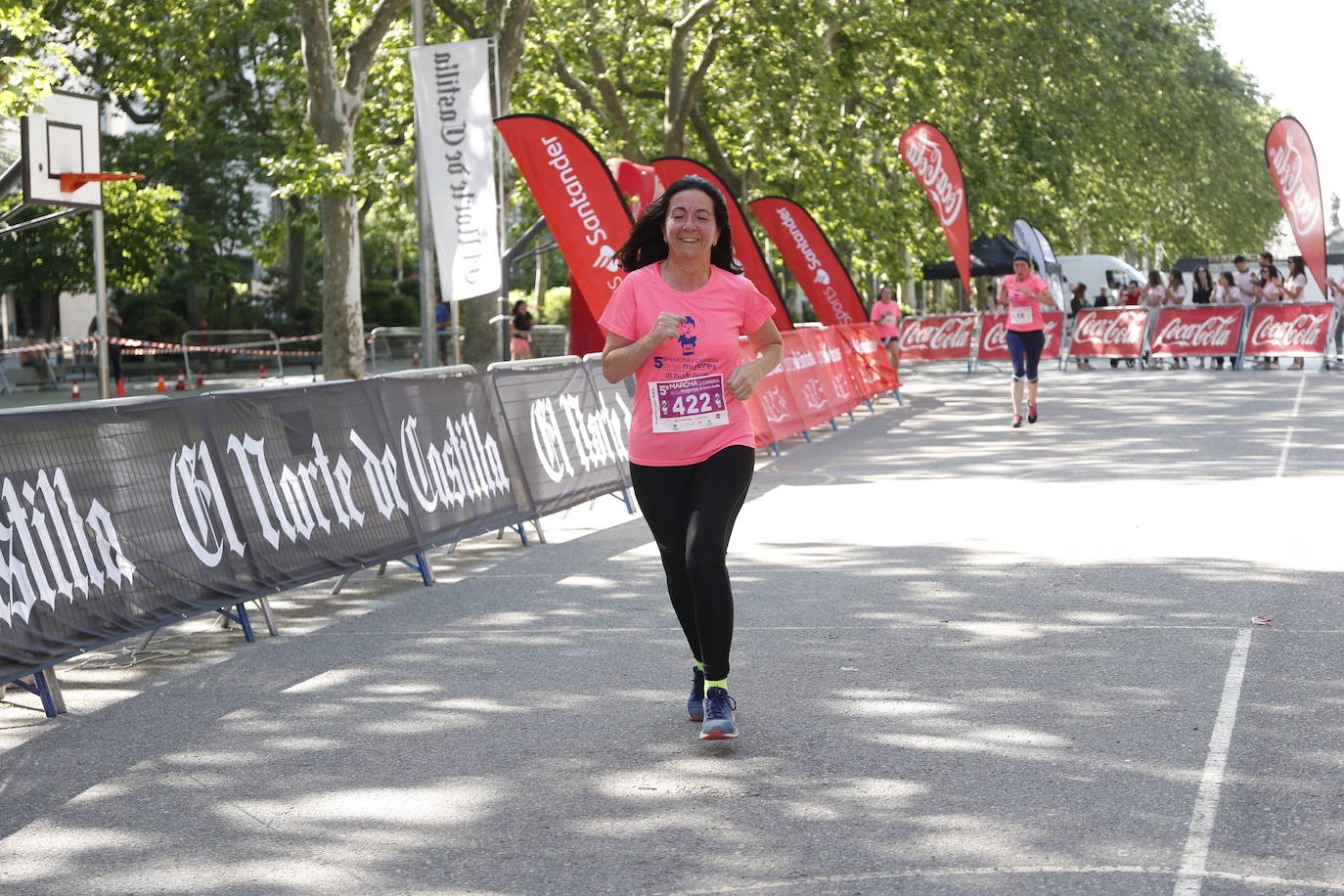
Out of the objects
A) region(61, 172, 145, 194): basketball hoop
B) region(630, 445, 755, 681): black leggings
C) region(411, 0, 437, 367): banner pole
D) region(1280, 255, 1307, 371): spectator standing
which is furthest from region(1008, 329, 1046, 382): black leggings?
region(630, 445, 755, 681): black leggings

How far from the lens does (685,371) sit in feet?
20.1

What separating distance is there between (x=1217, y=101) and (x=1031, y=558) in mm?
50643

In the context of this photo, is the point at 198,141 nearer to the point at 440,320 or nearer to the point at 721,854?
the point at 440,320

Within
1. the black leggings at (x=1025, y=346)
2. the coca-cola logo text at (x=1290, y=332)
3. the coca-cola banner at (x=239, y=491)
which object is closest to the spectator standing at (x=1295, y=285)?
the coca-cola logo text at (x=1290, y=332)

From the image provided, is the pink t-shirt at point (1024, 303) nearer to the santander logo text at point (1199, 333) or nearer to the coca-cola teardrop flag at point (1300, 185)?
the coca-cola teardrop flag at point (1300, 185)

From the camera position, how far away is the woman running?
607 centimetres

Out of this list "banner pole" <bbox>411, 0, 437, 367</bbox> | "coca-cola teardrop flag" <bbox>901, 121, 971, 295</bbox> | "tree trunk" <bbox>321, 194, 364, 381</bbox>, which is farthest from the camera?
"coca-cola teardrop flag" <bbox>901, 121, 971, 295</bbox>

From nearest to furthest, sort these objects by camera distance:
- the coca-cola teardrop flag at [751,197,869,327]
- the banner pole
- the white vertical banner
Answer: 1. the white vertical banner
2. the banner pole
3. the coca-cola teardrop flag at [751,197,869,327]

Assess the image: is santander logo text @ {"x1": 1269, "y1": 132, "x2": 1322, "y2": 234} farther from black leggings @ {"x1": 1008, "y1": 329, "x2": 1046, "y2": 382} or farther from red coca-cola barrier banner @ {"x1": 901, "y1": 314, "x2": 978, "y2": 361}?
red coca-cola barrier banner @ {"x1": 901, "y1": 314, "x2": 978, "y2": 361}

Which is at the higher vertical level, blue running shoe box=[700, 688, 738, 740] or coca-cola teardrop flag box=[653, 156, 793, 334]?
coca-cola teardrop flag box=[653, 156, 793, 334]

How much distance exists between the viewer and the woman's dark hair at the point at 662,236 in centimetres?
622

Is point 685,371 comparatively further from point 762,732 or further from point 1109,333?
point 1109,333

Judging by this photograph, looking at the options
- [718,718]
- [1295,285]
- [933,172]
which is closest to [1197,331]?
[1295,285]

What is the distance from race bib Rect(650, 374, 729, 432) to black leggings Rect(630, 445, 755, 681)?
0.42 ft
